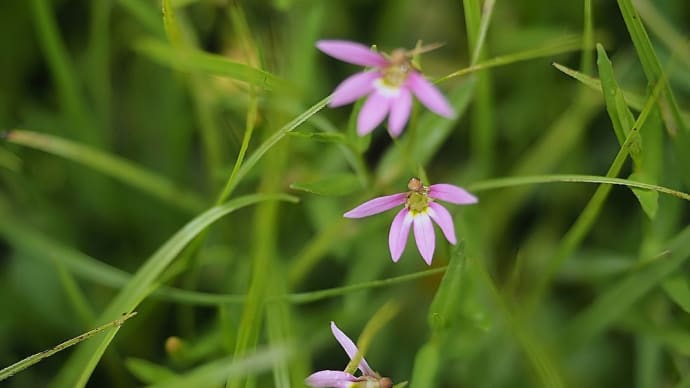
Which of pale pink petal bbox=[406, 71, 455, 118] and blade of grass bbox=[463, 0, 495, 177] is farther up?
blade of grass bbox=[463, 0, 495, 177]

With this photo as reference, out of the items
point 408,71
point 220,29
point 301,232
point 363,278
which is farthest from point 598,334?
point 220,29

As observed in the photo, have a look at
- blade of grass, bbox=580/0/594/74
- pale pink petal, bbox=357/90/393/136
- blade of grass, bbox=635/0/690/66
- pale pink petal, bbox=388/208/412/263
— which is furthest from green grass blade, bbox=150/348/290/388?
blade of grass, bbox=635/0/690/66

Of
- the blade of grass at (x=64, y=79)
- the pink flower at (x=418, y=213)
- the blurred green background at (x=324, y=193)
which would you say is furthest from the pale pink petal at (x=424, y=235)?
the blade of grass at (x=64, y=79)

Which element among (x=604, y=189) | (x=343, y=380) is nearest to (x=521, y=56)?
(x=604, y=189)

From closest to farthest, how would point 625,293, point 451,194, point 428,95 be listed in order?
point 428,95
point 451,194
point 625,293

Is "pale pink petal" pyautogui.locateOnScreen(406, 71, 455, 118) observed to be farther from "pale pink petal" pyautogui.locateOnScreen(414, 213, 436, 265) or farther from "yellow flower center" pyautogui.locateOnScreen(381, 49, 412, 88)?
"pale pink petal" pyautogui.locateOnScreen(414, 213, 436, 265)

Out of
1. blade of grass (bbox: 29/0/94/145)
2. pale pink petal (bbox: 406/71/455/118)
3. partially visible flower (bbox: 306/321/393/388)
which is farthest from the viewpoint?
blade of grass (bbox: 29/0/94/145)

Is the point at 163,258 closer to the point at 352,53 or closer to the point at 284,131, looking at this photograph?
the point at 284,131
